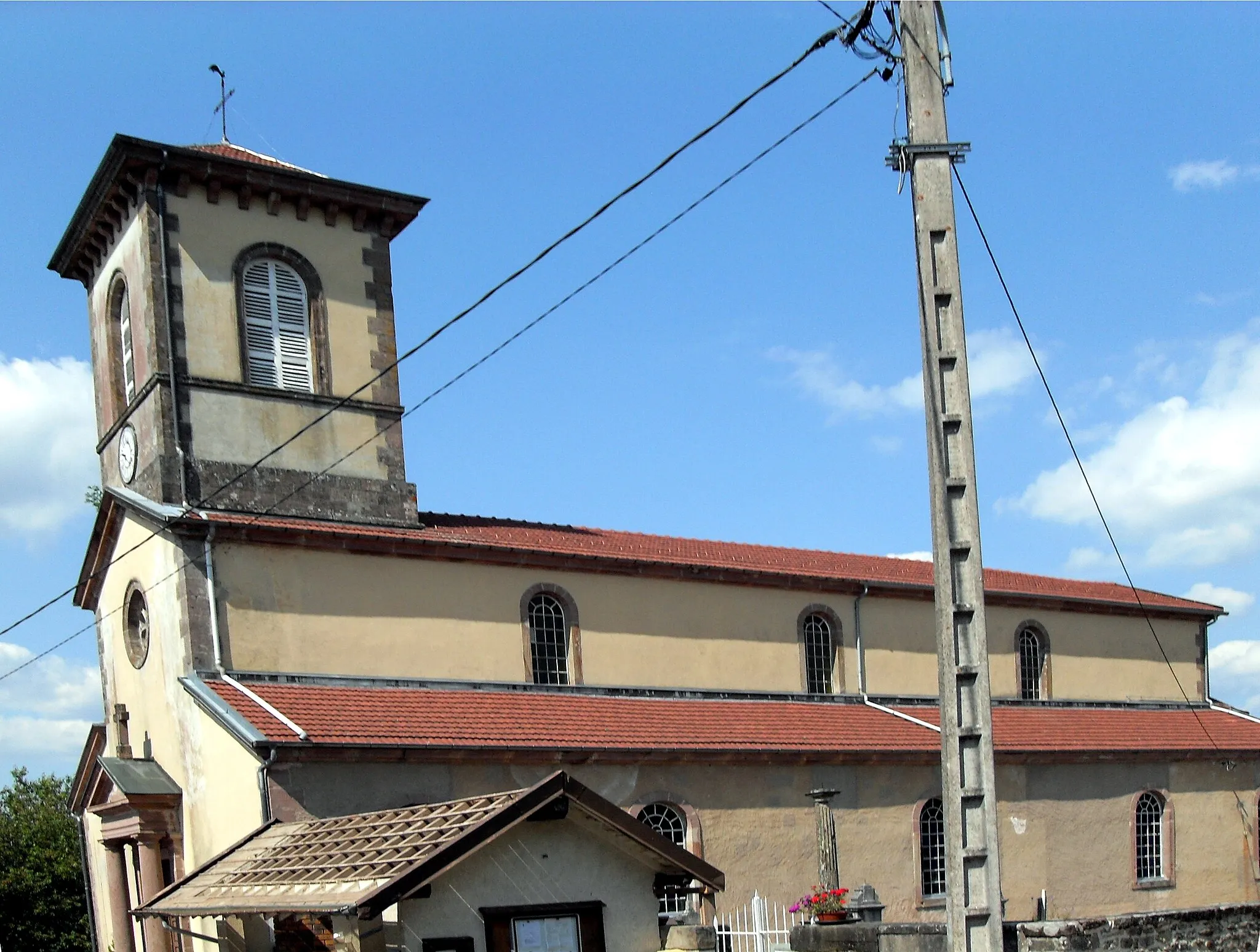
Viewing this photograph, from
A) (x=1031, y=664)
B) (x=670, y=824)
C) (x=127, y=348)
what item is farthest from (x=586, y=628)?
(x=1031, y=664)

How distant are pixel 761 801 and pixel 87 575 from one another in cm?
1222

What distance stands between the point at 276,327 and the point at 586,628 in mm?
7139

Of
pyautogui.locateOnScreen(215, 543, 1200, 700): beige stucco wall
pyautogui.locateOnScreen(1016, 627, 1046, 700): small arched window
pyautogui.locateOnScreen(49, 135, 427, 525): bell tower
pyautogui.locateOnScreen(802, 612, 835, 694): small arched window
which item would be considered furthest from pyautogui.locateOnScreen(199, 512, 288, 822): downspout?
pyautogui.locateOnScreen(1016, 627, 1046, 700): small arched window

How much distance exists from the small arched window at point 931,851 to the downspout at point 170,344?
44.5 ft

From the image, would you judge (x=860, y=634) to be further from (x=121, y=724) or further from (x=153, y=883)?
(x=153, y=883)

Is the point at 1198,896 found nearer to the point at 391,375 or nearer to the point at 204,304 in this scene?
the point at 391,375

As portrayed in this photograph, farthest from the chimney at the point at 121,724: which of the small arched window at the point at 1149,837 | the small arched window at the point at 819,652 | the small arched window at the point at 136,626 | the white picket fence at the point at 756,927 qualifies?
the small arched window at the point at 1149,837

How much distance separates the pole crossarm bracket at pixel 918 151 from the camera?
39.1 ft

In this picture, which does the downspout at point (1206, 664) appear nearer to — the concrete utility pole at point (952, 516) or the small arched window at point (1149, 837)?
the small arched window at point (1149, 837)

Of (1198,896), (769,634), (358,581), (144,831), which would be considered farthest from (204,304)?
(1198,896)

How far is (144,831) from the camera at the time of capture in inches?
840

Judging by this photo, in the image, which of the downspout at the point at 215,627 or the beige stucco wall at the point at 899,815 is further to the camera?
the beige stucco wall at the point at 899,815

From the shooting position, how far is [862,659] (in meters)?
28.6

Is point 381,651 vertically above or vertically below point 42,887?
above
